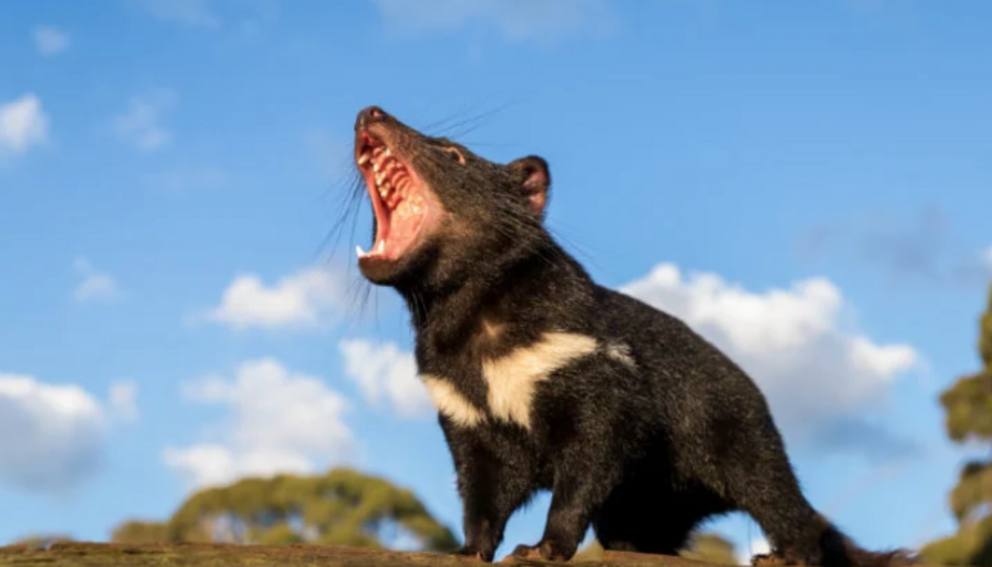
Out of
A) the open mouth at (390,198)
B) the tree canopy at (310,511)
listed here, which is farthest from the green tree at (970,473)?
the open mouth at (390,198)

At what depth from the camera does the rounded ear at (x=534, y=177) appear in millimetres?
7773

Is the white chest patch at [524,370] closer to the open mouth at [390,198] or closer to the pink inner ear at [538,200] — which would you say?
the open mouth at [390,198]

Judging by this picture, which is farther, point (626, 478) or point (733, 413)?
point (733, 413)

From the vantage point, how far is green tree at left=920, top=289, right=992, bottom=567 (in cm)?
2239

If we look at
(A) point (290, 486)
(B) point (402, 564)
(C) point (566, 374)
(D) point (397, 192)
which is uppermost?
(A) point (290, 486)

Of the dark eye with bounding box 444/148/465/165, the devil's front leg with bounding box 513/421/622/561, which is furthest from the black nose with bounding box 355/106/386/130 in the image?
the devil's front leg with bounding box 513/421/622/561

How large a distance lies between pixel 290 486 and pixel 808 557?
22657 millimetres

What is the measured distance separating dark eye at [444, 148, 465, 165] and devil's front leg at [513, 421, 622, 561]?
5.96 feet

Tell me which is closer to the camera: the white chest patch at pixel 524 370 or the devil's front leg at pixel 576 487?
the devil's front leg at pixel 576 487

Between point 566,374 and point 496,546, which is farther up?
point 566,374

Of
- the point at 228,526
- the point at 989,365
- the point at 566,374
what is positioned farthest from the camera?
the point at 228,526

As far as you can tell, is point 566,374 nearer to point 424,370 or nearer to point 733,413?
point 424,370

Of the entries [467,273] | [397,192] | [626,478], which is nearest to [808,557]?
[626,478]

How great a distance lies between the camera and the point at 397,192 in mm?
7621
